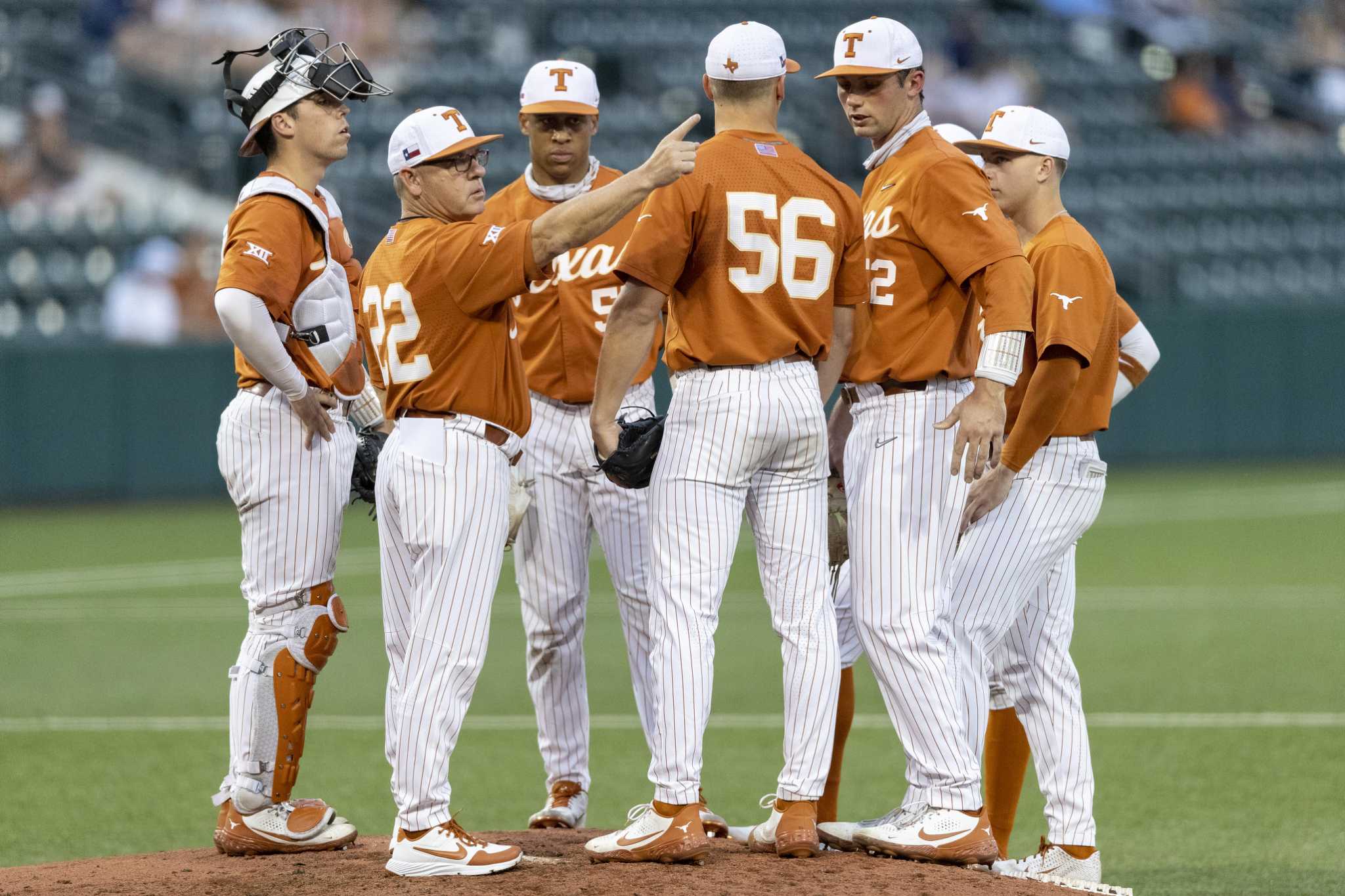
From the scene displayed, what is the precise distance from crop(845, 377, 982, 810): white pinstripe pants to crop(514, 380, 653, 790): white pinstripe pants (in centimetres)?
117

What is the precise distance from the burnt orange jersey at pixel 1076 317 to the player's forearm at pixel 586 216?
1265 millimetres

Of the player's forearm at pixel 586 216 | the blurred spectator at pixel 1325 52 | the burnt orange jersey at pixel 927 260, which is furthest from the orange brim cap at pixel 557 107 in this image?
the blurred spectator at pixel 1325 52

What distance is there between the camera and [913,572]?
191 inches

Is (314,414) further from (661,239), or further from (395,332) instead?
(661,239)

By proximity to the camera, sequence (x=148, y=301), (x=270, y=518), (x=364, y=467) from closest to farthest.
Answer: (x=270, y=518)
(x=364, y=467)
(x=148, y=301)

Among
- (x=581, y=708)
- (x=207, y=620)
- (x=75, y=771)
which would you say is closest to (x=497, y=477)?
(x=581, y=708)

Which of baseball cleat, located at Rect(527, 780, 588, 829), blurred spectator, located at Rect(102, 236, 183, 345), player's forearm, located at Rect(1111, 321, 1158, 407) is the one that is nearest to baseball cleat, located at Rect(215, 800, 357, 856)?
baseball cleat, located at Rect(527, 780, 588, 829)

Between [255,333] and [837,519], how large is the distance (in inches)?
73.2

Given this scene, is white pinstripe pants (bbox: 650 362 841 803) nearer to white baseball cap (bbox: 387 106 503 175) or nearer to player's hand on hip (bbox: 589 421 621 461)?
player's hand on hip (bbox: 589 421 621 461)

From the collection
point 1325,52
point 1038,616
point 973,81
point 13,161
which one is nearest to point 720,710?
point 1038,616

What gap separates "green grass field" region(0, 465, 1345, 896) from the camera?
6301 mm

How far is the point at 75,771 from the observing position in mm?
7277

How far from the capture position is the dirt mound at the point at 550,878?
4.41 metres

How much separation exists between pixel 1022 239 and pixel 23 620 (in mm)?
7899
